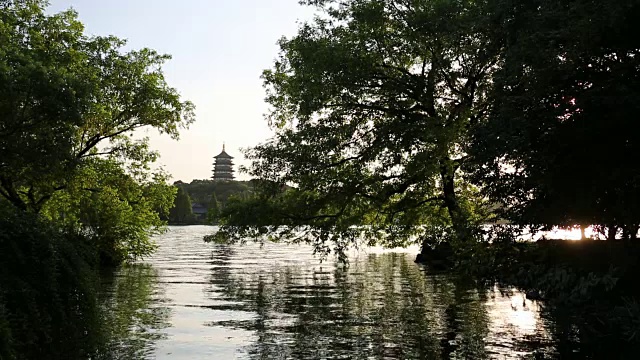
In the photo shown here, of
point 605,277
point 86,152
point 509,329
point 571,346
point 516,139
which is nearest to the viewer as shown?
point 571,346

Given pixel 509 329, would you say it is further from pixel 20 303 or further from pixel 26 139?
pixel 26 139

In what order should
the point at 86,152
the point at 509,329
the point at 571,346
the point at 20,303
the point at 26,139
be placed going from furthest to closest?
the point at 86,152
the point at 26,139
the point at 509,329
the point at 571,346
the point at 20,303

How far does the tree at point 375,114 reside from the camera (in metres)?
31.3

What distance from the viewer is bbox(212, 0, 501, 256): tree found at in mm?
31344

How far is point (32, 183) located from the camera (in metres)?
36.0

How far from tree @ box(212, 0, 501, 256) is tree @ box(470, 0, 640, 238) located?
9.38m

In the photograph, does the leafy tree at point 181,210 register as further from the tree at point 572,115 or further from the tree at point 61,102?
the tree at point 572,115

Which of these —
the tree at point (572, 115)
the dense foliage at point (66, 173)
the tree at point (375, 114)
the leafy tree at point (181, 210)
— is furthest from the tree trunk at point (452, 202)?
the leafy tree at point (181, 210)

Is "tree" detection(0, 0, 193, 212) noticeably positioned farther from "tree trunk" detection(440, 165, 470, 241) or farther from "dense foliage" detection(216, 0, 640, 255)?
"tree trunk" detection(440, 165, 470, 241)

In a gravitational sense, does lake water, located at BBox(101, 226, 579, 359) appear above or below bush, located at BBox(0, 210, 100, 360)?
below

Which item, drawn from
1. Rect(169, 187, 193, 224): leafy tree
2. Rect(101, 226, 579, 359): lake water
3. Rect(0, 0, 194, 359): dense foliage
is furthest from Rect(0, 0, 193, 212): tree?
Rect(169, 187, 193, 224): leafy tree

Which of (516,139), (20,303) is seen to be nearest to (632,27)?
(516,139)

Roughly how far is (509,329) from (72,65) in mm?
29859

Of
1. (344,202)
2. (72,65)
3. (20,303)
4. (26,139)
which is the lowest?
(20,303)
